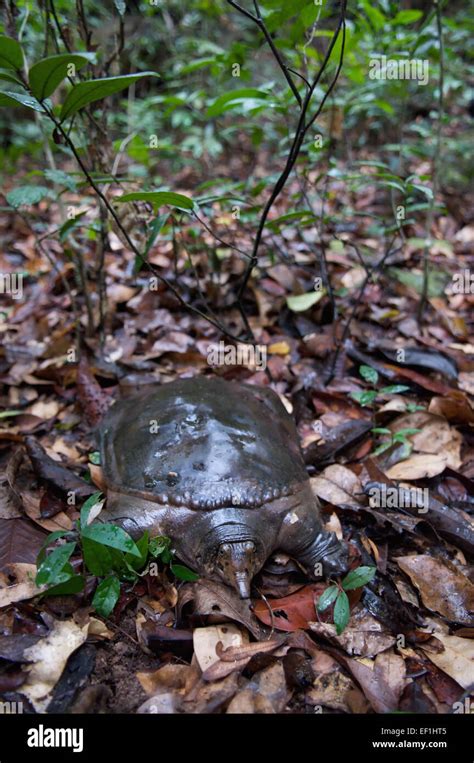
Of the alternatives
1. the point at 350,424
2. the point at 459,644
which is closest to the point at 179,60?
the point at 350,424

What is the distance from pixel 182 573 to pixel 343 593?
71cm

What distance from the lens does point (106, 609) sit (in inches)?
81.6

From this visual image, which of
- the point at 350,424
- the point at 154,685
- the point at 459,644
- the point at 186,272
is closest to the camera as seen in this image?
the point at 154,685

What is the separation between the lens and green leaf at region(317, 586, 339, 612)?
2.22 meters

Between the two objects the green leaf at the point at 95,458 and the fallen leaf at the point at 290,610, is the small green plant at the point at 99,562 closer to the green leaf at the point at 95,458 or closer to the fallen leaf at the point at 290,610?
the fallen leaf at the point at 290,610

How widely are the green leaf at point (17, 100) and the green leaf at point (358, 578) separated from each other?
7.63 ft

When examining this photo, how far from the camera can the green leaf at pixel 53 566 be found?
204 cm

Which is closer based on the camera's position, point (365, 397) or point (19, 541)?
point (19, 541)

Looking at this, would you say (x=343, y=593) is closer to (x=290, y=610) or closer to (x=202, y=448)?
(x=290, y=610)

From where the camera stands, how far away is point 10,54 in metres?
1.84

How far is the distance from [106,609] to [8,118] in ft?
30.2

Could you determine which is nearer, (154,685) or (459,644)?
(154,685)
